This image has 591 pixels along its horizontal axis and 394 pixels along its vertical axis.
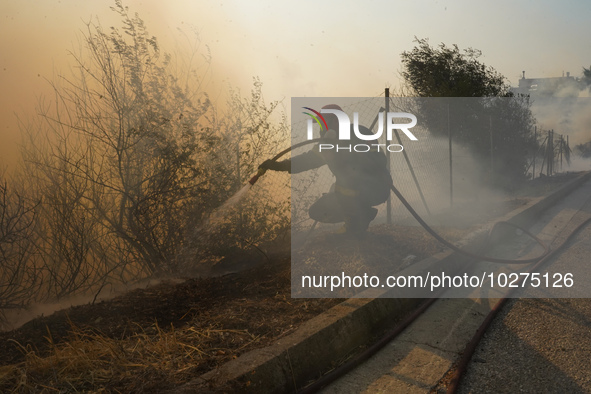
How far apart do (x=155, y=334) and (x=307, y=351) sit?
3.86 feet

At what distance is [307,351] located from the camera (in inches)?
120

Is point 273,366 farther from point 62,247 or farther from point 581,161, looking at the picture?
point 581,161

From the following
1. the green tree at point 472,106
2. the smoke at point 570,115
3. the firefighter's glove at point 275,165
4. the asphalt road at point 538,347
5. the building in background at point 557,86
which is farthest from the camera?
the building in background at point 557,86

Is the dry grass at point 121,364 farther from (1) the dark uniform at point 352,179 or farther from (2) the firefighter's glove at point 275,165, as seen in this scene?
(1) the dark uniform at point 352,179

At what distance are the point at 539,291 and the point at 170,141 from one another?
3.95 metres

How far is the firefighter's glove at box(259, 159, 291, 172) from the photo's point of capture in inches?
201

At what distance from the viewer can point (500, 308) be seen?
4.16 metres

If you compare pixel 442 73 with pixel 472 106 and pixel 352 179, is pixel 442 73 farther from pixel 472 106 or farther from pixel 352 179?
pixel 352 179

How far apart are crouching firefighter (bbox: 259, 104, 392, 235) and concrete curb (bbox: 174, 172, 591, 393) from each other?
1522 mm

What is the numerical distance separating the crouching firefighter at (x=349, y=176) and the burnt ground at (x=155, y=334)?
0.71 m

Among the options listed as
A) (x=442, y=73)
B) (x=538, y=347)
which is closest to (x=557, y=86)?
(x=442, y=73)

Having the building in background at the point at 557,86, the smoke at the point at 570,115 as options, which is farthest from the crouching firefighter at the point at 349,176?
the building in background at the point at 557,86

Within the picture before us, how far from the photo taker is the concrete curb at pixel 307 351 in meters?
2.58

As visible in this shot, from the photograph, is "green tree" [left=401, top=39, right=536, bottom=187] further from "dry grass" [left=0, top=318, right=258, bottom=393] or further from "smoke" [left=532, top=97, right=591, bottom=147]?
"smoke" [left=532, top=97, right=591, bottom=147]
